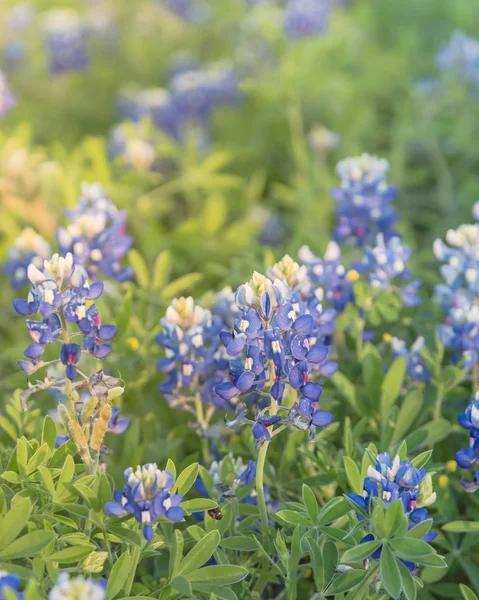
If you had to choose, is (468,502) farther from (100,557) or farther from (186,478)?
(100,557)

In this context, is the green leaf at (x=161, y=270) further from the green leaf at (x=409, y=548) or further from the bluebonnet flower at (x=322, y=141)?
the green leaf at (x=409, y=548)

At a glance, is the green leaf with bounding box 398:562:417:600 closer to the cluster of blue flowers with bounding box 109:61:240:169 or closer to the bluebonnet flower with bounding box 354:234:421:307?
the bluebonnet flower with bounding box 354:234:421:307

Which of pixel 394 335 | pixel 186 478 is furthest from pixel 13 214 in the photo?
pixel 186 478

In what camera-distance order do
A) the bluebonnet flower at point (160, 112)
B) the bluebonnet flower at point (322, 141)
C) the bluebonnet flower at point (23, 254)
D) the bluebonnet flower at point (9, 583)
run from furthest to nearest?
the bluebonnet flower at point (160, 112), the bluebonnet flower at point (322, 141), the bluebonnet flower at point (23, 254), the bluebonnet flower at point (9, 583)

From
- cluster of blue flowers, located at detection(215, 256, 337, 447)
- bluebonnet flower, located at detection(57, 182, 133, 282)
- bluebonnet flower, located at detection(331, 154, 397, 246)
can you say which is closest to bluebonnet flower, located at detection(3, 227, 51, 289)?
bluebonnet flower, located at detection(57, 182, 133, 282)

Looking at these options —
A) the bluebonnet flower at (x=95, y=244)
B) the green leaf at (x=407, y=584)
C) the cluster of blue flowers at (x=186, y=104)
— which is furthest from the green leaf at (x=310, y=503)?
the cluster of blue flowers at (x=186, y=104)

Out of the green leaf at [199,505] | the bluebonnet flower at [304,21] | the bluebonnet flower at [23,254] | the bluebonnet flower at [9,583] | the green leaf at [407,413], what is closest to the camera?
the bluebonnet flower at [9,583]
